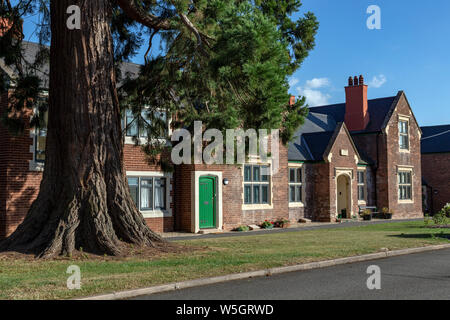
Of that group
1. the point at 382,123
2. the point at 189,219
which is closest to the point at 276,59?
the point at 189,219

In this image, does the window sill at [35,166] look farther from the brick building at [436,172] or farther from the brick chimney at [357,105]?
the brick building at [436,172]

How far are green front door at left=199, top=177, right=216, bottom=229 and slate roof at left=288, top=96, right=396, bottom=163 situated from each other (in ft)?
22.2

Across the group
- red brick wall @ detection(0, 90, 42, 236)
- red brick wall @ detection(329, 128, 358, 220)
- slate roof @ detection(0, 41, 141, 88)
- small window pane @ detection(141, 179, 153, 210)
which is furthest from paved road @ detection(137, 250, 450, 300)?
red brick wall @ detection(329, 128, 358, 220)

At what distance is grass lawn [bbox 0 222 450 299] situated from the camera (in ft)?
26.8

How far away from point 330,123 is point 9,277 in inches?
1113

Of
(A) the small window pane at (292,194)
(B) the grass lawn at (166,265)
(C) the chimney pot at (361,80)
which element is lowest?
(B) the grass lawn at (166,265)

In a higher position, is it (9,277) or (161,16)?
(161,16)

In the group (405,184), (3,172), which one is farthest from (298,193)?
(3,172)

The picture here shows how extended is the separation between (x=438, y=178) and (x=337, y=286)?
114ft

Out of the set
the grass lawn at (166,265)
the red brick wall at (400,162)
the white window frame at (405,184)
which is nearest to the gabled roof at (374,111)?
the red brick wall at (400,162)

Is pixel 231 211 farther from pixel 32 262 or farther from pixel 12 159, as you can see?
pixel 32 262

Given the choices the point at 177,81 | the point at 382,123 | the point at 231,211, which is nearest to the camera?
the point at 177,81

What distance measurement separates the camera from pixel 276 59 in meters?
11.1

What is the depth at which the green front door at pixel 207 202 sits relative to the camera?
71.5ft
